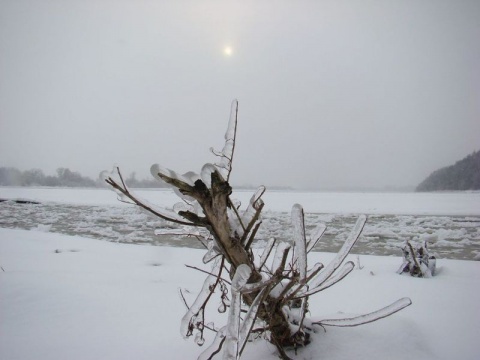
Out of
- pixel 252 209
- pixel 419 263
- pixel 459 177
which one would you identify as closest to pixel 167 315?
pixel 252 209

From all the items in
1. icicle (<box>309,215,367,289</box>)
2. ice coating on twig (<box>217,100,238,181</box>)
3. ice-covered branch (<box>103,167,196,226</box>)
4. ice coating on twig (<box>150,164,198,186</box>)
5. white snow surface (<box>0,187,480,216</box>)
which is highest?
ice coating on twig (<box>217,100,238,181</box>)

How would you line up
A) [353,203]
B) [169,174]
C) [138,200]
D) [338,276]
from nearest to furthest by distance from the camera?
[169,174] → [138,200] → [338,276] → [353,203]

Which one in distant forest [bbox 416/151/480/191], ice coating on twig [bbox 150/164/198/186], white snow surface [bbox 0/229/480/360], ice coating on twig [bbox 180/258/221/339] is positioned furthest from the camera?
distant forest [bbox 416/151/480/191]

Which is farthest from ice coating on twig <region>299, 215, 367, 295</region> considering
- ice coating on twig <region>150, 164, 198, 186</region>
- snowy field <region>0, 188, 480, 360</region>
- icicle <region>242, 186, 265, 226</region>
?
ice coating on twig <region>150, 164, 198, 186</region>

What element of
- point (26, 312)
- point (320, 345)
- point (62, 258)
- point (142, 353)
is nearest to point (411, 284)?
point (320, 345)

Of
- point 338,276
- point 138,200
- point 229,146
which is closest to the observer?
point 138,200

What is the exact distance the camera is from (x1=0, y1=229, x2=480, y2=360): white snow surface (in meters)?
1.27

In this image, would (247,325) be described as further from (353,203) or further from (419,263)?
(353,203)

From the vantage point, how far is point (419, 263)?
299 cm

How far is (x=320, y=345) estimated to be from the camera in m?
1.20

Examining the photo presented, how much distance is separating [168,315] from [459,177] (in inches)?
3401

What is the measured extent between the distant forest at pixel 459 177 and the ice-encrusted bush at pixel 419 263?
73183 mm

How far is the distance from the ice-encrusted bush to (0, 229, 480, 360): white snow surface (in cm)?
11

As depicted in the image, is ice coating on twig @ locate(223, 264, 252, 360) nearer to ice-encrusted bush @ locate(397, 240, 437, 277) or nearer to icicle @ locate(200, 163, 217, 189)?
icicle @ locate(200, 163, 217, 189)
